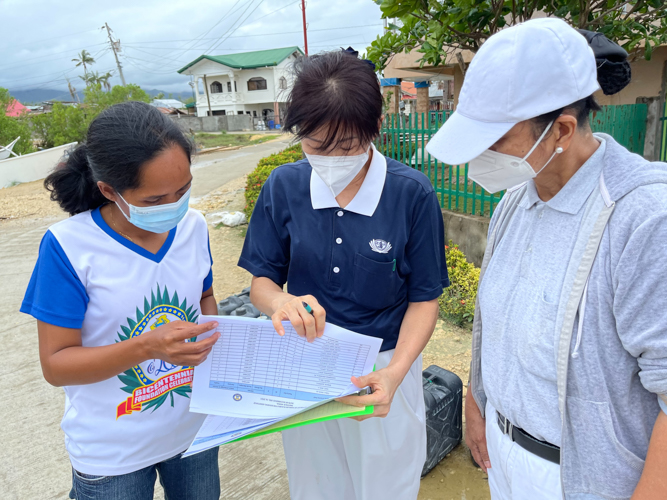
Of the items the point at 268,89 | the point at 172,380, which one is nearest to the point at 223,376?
the point at 172,380

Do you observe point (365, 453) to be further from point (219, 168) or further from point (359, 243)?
point (219, 168)

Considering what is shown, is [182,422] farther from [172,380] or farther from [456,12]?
→ [456,12]

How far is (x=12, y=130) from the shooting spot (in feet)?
56.3

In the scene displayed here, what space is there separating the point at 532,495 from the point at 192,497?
1072mm

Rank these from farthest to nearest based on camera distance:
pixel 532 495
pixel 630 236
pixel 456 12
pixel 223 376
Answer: pixel 456 12, pixel 223 376, pixel 532 495, pixel 630 236

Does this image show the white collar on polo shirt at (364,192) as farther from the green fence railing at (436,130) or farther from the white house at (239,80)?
the white house at (239,80)

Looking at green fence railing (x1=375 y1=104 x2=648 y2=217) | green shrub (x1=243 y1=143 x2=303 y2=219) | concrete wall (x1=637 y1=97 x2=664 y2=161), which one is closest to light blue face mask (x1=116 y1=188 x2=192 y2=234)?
green fence railing (x1=375 y1=104 x2=648 y2=217)

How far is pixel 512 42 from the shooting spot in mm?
972

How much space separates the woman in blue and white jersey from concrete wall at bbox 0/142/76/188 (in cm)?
1557

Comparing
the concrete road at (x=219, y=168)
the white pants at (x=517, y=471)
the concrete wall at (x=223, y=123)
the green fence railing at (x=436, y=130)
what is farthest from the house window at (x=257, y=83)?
the white pants at (x=517, y=471)

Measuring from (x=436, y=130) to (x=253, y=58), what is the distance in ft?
121

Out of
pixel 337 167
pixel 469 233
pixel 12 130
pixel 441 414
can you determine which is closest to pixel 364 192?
pixel 337 167

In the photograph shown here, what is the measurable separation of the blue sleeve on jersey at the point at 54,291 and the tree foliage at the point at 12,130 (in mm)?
20079

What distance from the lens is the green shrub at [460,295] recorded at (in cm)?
389
